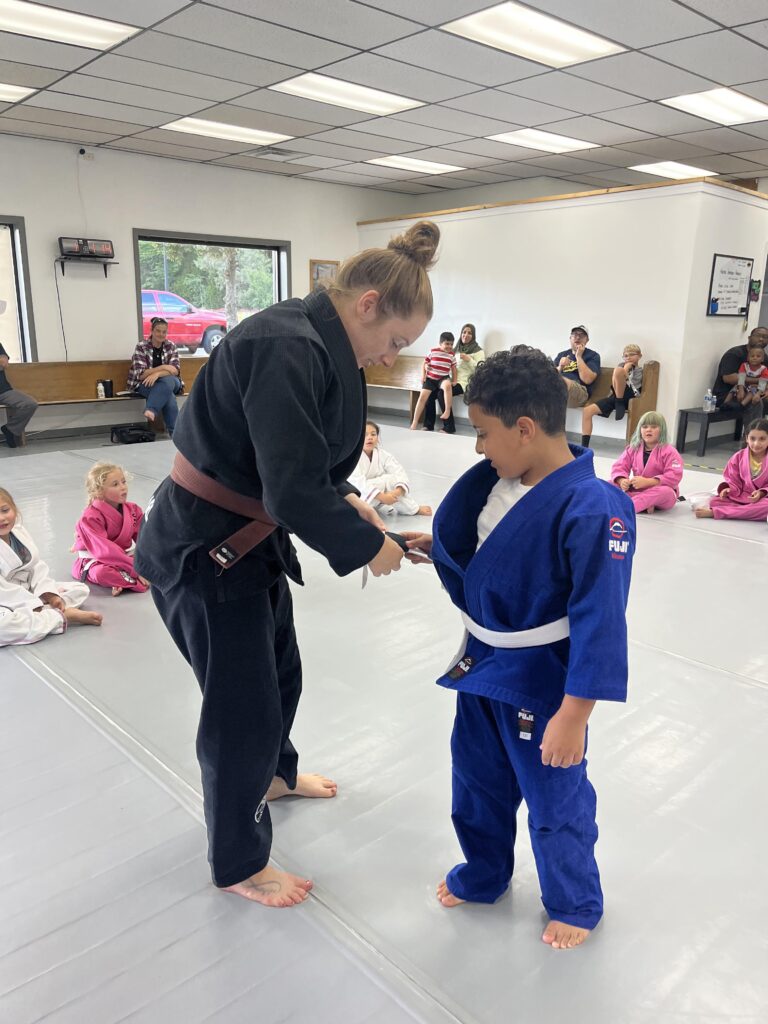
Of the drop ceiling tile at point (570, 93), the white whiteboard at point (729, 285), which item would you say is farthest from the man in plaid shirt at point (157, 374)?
the white whiteboard at point (729, 285)

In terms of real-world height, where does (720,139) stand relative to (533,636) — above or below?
above

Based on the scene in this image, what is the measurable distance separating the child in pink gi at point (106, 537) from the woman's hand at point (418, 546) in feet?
6.96

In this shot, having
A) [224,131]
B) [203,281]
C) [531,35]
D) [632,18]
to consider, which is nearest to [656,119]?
[531,35]

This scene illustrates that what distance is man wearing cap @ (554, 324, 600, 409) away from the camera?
770 centimetres

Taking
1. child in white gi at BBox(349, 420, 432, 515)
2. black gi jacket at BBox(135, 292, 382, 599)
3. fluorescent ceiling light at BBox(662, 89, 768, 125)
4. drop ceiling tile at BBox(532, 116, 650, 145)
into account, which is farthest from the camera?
drop ceiling tile at BBox(532, 116, 650, 145)

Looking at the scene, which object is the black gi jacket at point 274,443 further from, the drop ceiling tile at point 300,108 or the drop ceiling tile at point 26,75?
the drop ceiling tile at point 300,108

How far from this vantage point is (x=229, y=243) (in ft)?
30.1

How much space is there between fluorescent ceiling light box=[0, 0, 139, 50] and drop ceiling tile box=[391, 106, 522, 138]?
7.95 ft

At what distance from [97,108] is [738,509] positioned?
572cm

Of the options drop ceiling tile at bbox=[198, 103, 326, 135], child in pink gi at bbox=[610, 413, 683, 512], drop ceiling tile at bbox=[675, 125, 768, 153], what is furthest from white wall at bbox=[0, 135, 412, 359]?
child in pink gi at bbox=[610, 413, 683, 512]

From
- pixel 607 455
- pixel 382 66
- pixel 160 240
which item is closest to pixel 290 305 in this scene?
pixel 382 66

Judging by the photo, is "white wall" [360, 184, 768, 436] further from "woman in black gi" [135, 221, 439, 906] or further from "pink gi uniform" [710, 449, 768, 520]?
"woman in black gi" [135, 221, 439, 906]

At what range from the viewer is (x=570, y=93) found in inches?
221

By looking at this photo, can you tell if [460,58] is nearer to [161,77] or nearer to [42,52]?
[161,77]
